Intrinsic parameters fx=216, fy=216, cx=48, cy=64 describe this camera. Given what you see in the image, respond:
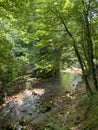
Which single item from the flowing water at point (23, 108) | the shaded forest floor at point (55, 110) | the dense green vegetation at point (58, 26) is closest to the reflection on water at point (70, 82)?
the shaded forest floor at point (55, 110)

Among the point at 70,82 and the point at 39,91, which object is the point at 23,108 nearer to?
the point at 39,91

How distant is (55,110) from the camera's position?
46.6 ft

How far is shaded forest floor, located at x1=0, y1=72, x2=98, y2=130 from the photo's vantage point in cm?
982

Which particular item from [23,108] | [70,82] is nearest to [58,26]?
[23,108]

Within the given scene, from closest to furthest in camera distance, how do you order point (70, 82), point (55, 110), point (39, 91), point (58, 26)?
point (58, 26) < point (55, 110) < point (39, 91) < point (70, 82)

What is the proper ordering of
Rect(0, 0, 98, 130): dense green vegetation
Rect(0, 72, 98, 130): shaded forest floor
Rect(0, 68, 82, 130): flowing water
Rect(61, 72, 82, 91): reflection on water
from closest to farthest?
Rect(0, 0, 98, 130): dense green vegetation, Rect(0, 72, 98, 130): shaded forest floor, Rect(0, 68, 82, 130): flowing water, Rect(61, 72, 82, 91): reflection on water

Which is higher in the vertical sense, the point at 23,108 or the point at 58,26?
the point at 58,26

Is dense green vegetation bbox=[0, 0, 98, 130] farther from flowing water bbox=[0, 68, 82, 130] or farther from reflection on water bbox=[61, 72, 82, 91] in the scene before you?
reflection on water bbox=[61, 72, 82, 91]

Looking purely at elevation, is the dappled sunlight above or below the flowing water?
below

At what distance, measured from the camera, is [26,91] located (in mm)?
21453

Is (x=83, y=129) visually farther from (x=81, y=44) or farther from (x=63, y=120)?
(x=81, y=44)

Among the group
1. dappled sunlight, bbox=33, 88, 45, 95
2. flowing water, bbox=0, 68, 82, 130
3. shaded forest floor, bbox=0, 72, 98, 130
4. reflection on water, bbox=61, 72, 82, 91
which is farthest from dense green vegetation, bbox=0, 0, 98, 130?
reflection on water, bbox=61, 72, 82, 91

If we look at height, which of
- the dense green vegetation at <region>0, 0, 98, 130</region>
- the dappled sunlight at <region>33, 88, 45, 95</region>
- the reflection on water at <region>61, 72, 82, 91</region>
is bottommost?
the reflection on water at <region>61, 72, 82, 91</region>

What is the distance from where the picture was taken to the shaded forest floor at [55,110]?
32.2ft
